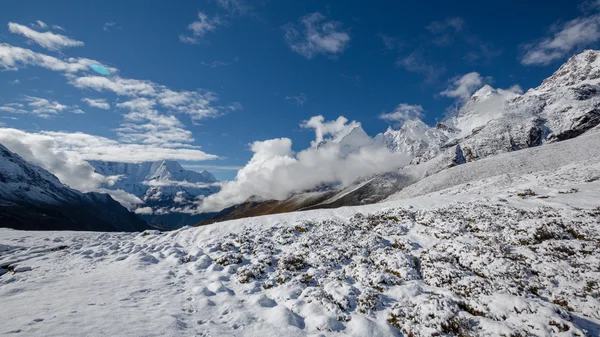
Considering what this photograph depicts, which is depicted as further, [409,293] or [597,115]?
[597,115]

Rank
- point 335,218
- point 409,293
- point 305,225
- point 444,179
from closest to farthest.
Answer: point 409,293
point 305,225
point 335,218
point 444,179

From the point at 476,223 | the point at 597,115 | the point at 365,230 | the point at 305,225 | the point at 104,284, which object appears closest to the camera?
the point at 104,284

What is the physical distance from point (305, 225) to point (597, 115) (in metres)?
275

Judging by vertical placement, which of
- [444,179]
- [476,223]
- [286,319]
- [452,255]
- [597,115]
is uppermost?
[597,115]

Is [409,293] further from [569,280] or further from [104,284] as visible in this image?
[104,284]

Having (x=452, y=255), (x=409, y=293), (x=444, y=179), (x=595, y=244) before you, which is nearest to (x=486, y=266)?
(x=452, y=255)

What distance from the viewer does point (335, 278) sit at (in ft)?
45.0

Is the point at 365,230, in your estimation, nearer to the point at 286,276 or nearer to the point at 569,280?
the point at 286,276

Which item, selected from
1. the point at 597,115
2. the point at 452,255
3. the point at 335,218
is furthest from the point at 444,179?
the point at 597,115

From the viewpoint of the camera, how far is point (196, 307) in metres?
11.2

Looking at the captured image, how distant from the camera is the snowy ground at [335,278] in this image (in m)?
9.44

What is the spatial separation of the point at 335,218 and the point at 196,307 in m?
17.1

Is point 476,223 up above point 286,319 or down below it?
above

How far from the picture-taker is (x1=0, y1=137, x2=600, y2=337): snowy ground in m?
9.44
